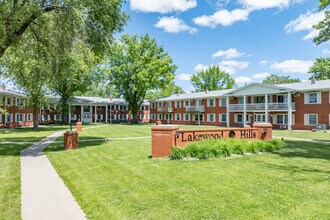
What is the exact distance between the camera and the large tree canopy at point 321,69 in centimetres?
6122

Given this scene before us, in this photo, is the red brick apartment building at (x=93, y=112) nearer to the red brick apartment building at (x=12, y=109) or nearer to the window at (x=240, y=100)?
the red brick apartment building at (x=12, y=109)

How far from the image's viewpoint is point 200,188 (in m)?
6.34

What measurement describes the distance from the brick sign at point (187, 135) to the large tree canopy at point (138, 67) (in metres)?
33.8

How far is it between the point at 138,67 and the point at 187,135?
38.3m

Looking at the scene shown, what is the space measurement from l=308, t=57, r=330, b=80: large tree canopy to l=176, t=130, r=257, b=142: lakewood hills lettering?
195ft

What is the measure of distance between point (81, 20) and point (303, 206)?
1297cm

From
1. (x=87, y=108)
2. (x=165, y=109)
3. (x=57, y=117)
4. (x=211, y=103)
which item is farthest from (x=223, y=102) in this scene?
(x=57, y=117)

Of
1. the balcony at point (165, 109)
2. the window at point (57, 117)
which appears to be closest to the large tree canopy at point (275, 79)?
the balcony at point (165, 109)

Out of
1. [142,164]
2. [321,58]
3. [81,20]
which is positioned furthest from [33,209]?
[321,58]

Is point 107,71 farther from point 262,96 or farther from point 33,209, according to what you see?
point 33,209

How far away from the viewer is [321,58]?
64.6 m

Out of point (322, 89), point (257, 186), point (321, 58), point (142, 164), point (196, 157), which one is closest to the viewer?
point (257, 186)

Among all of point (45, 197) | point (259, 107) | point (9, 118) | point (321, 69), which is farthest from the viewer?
point (321, 69)

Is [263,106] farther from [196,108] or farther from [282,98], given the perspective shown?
[196,108]
